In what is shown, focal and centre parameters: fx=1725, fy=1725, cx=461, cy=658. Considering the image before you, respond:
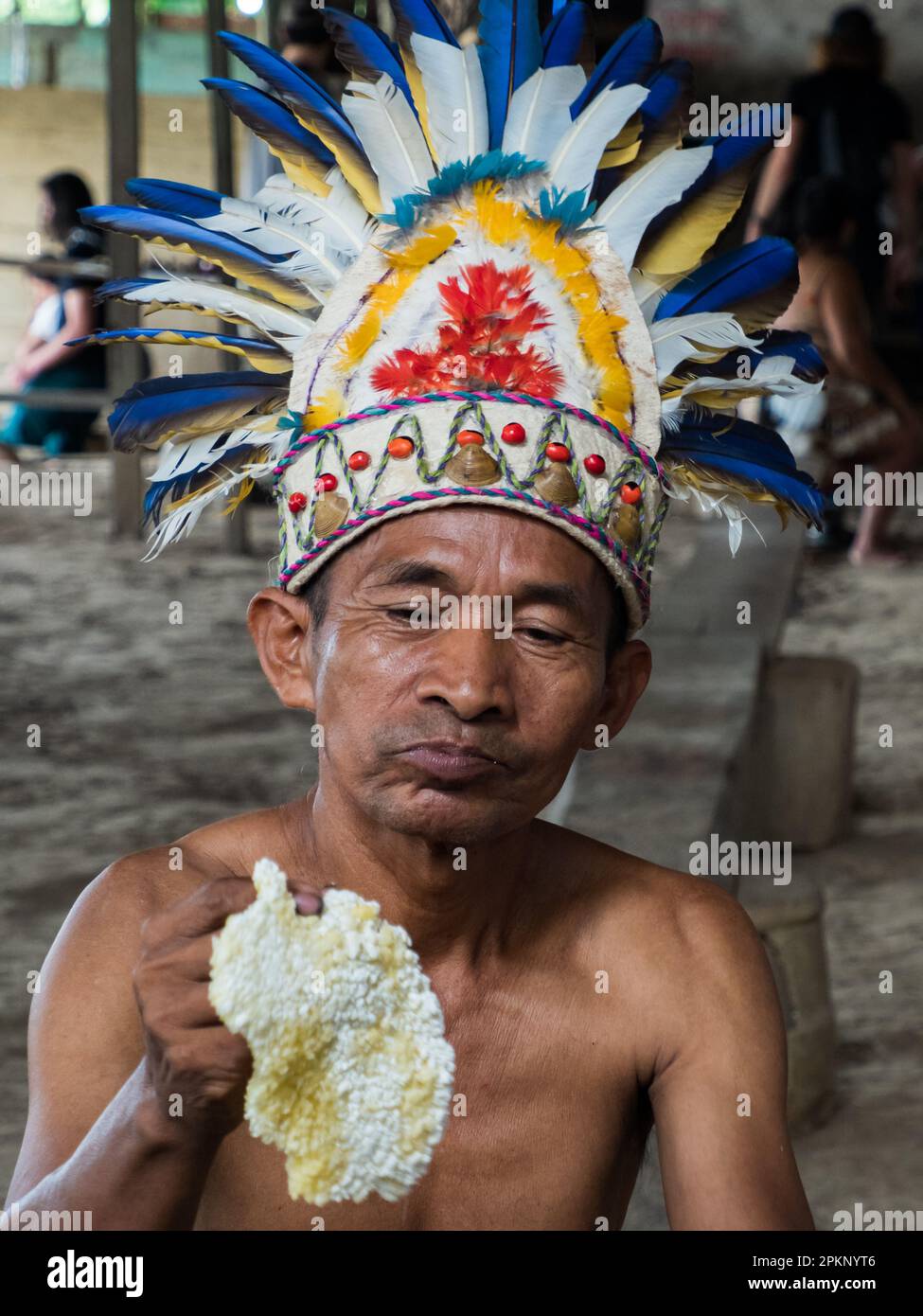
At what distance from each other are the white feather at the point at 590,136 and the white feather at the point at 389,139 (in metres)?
0.16

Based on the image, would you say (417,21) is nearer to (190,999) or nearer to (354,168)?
(354,168)

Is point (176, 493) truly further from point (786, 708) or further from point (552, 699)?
point (786, 708)

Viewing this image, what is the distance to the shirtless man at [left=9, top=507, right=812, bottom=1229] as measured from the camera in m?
1.83

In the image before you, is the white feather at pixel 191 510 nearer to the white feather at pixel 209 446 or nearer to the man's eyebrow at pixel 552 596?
the white feather at pixel 209 446

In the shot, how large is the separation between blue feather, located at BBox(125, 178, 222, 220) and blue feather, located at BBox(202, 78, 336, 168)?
4.0 inches

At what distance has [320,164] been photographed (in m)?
2.14

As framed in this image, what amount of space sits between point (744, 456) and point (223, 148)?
6.98 meters

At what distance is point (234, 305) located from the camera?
2.10 metres

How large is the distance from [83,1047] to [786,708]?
4069 millimetres

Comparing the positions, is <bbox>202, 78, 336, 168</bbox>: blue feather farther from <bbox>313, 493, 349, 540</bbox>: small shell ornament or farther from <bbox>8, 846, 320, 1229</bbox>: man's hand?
<bbox>8, 846, 320, 1229</bbox>: man's hand

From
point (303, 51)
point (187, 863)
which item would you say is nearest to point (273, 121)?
point (187, 863)

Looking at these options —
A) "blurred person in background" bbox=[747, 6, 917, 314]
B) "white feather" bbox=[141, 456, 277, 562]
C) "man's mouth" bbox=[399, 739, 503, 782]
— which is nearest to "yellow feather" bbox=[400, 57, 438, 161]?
"white feather" bbox=[141, 456, 277, 562]
